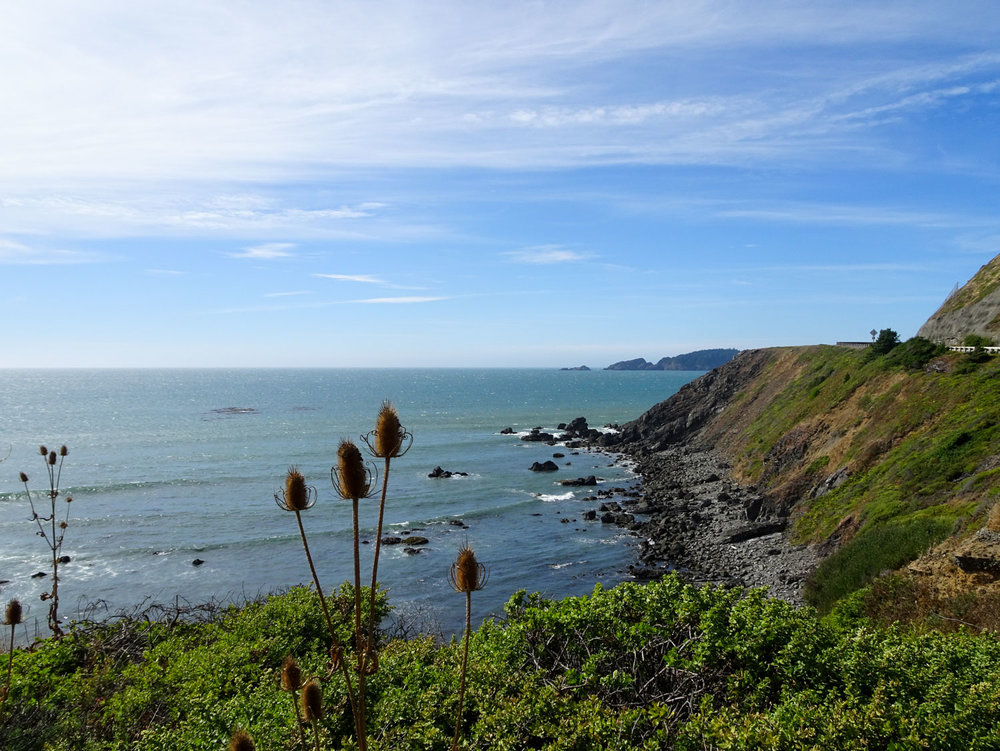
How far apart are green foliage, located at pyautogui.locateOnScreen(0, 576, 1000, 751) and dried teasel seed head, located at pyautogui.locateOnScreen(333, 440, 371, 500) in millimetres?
5382

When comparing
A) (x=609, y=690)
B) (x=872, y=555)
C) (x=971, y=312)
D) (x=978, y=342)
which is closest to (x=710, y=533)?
(x=872, y=555)

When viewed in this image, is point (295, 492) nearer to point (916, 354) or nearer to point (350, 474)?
point (350, 474)

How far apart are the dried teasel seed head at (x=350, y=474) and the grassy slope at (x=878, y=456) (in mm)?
19350

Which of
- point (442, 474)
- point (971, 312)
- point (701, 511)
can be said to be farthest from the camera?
point (442, 474)

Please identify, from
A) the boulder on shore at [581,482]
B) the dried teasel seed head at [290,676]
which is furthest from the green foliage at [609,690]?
the boulder on shore at [581,482]

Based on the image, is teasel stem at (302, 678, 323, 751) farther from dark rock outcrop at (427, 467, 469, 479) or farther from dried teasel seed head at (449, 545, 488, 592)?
dark rock outcrop at (427, 467, 469, 479)

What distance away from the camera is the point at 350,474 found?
8.27 ft

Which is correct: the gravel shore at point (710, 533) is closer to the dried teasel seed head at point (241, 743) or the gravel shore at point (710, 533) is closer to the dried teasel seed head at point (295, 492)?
the dried teasel seed head at point (241, 743)

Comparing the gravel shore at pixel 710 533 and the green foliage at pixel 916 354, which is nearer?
the gravel shore at pixel 710 533

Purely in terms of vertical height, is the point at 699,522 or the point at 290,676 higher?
the point at 290,676

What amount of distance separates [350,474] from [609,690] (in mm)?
7071

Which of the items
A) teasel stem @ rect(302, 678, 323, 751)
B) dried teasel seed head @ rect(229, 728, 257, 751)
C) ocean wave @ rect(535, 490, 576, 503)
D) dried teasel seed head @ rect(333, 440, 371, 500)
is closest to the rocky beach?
ocean wave @ rect(535, 490, 576, 503)

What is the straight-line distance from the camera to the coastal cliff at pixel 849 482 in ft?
60.1

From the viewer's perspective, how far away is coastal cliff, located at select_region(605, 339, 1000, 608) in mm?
18328
